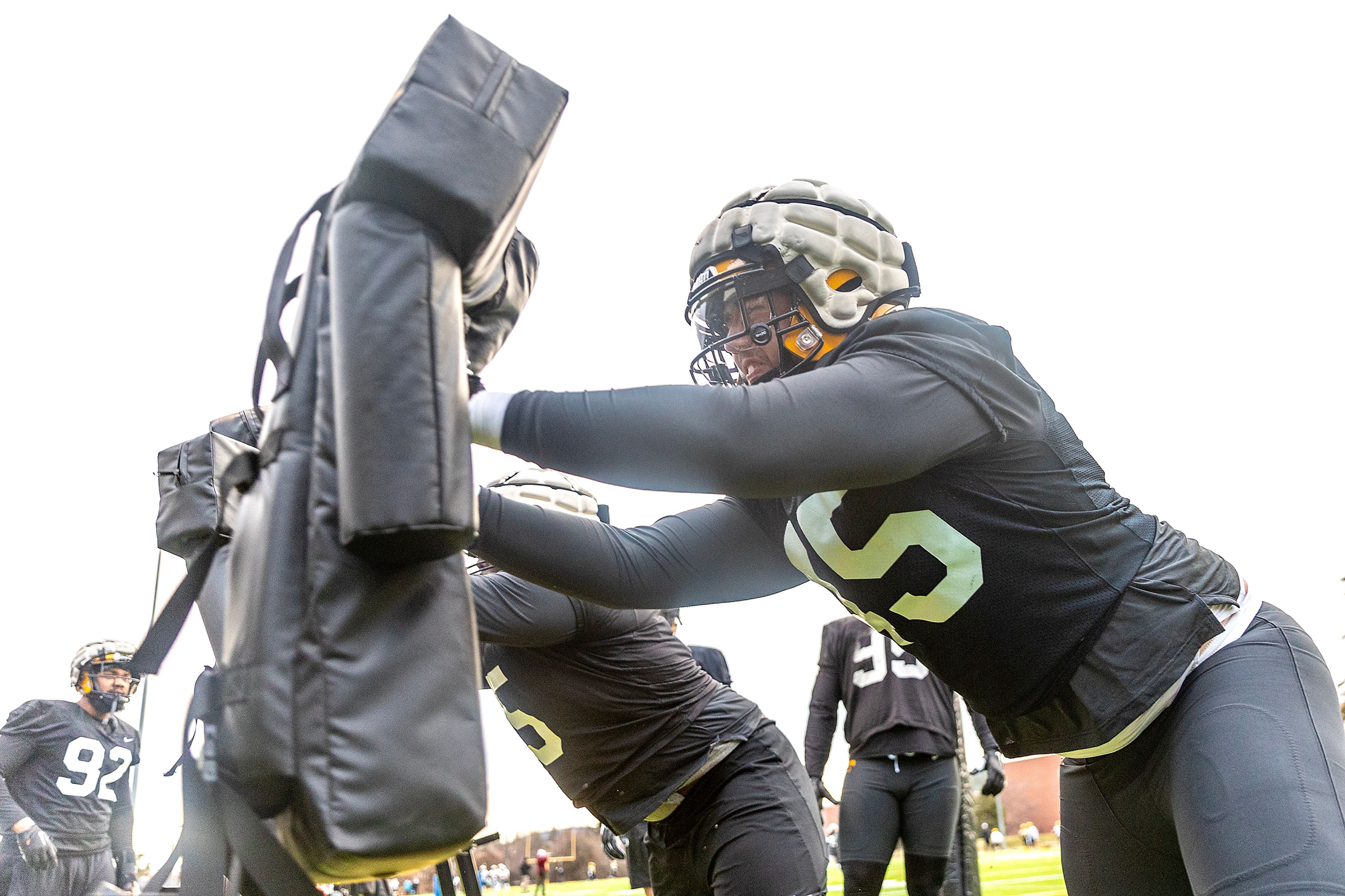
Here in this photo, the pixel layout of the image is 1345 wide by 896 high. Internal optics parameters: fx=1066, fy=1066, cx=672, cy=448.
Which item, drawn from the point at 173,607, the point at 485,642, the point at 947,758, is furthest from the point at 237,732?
the point at 947,758

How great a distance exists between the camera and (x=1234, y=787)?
61.2 inches

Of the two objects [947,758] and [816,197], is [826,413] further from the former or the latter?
[947,758]

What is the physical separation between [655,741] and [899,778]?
3.10m

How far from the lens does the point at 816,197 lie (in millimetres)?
2211

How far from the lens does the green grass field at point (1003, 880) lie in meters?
11.1

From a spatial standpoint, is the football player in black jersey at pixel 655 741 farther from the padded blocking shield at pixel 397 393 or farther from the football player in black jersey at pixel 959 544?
the padded blocking shield at pixel 397 393

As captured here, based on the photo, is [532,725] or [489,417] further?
[532,725]

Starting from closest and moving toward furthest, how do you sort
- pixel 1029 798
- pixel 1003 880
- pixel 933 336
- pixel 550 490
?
pixel 933 336, pixel 550 490, pixel 1003 880, pixel 1029 798

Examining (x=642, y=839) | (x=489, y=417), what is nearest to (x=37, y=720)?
(x=642, y=839)

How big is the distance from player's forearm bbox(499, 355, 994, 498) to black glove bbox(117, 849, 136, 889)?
30.9 feet

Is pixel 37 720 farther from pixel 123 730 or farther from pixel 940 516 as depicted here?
pixel 940 516

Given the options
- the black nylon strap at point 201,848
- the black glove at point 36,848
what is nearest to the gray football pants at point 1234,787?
the black nylon strap at point 201,848

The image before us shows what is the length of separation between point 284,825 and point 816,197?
1.58 m

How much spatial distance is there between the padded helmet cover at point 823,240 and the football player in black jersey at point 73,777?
7974 millimetres
